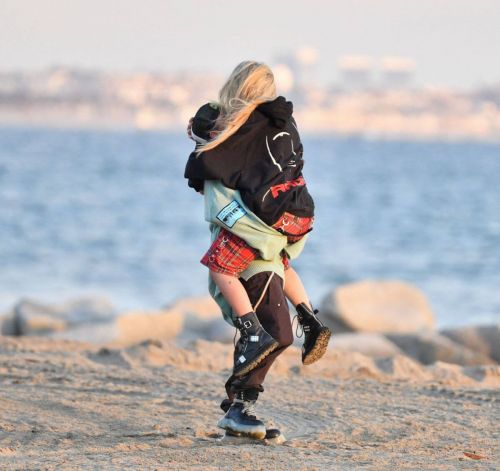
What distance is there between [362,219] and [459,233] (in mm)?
3408

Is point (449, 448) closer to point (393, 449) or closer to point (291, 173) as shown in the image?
point (393, 449)

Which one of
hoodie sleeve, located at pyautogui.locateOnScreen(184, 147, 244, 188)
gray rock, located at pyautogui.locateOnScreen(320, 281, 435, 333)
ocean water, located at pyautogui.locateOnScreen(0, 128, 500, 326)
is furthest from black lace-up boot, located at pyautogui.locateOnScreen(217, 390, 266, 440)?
ocean water, located at pyautogui.locateOnScreen(0, 128, 500, 326)

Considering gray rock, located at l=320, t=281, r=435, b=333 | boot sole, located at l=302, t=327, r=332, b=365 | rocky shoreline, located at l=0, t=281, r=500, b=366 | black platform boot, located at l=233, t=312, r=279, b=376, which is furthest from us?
gray rock, located at l=320, t=281, r=435, b=333

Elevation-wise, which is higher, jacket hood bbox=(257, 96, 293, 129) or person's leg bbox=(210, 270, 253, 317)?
jacket hood bbox=(257, 96, 293, 129)

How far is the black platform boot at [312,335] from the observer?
4.79 m

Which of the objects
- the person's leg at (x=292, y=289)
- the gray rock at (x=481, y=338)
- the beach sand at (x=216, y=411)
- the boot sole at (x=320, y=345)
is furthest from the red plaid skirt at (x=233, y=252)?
the gray rock at (x=481, y=338)

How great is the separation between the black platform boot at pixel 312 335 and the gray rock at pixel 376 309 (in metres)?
6.15

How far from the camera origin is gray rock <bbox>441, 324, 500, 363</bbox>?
10188mm

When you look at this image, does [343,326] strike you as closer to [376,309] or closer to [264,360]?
[376,309]

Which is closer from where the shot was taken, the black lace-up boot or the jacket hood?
the jacket hood

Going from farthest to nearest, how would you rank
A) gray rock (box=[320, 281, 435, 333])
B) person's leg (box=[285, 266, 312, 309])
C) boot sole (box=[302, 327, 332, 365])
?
gray rock (box=[320, 281, 435, 333]), person's leg (box=[285, 266, 312, 309]), boot sole (box=[302, 327, 332, 365])

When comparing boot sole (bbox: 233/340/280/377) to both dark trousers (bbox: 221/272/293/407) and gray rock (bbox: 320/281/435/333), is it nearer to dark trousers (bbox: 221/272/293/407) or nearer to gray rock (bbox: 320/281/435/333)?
dark trousers (bbox: 221/272/293/407)

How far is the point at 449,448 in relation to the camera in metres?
4.75

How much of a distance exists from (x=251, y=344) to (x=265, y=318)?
0.63 ft
